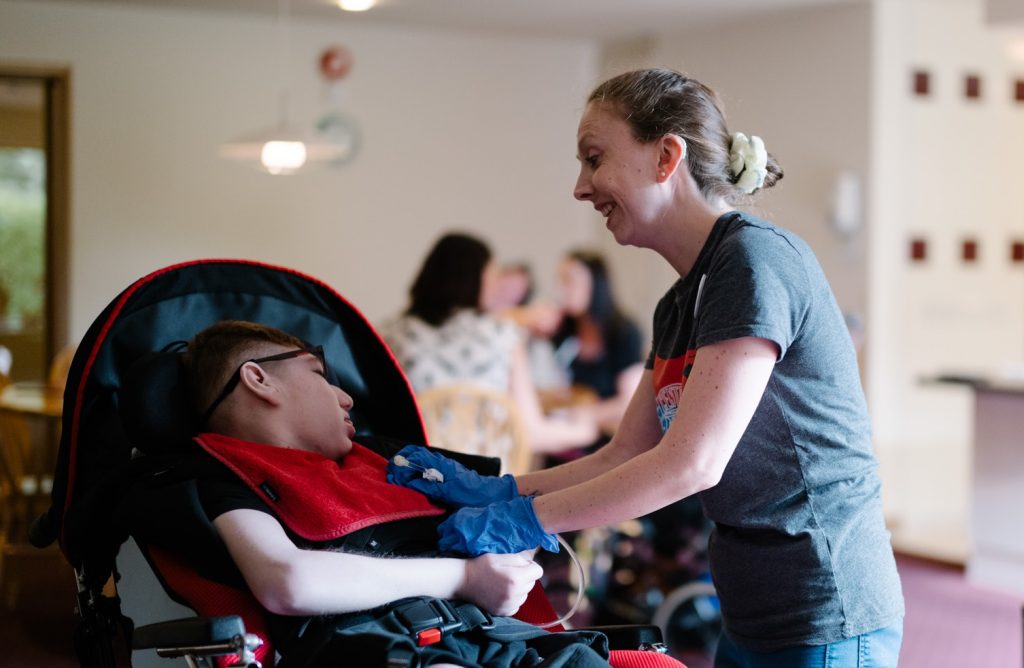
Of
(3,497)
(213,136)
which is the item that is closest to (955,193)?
(213,136)

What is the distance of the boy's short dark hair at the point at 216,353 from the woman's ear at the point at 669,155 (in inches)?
24.7

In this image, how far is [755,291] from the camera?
136cm

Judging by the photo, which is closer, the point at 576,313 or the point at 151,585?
the point at 151,585

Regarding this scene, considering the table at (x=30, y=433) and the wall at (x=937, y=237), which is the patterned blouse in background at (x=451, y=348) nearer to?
the table at (x=30, y=433)

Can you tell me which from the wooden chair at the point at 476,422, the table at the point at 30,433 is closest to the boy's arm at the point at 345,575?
the wooden chair at the point at 476,422

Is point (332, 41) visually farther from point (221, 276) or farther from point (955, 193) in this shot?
point (221, 276)

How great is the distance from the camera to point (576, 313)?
16.3 ft

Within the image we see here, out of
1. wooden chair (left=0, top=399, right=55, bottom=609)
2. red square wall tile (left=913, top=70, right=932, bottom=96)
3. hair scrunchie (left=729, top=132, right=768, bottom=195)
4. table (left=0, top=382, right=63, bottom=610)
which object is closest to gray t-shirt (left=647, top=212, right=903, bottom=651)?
hair scrunchie (left=729, top=132, right=768, bottom=195)

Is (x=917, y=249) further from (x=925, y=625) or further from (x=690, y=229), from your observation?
(x=690, y=229)

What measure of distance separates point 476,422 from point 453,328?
33cm

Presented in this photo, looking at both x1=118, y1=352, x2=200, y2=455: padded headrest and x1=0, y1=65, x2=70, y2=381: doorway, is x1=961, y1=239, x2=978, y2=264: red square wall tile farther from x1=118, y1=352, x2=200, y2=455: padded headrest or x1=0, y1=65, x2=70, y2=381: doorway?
x1=118, y1=352, x2=200, y2=455: padded headrest

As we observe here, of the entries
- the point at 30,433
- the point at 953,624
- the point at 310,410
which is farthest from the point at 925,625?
the point at 30,433

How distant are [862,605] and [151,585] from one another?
0.95m

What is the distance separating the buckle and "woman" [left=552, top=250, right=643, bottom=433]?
294 cm
